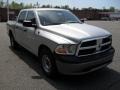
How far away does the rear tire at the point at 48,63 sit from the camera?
5424mm

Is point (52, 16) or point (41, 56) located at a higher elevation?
point (52, 16)

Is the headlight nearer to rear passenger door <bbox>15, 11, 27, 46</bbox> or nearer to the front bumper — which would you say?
the front bumper

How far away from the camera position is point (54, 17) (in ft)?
22.1

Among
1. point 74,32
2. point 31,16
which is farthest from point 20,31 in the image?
point 74,32

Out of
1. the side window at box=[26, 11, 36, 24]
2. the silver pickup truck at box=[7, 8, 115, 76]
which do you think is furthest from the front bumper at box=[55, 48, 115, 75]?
the side window at box=[26, 11, 36, 24]

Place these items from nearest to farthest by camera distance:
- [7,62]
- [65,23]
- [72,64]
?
[72,64] → [65,23] → [7,62]

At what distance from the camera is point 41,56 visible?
20.0ft

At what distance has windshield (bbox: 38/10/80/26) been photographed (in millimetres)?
6506

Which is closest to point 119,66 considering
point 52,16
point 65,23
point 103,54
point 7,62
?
point 103,54

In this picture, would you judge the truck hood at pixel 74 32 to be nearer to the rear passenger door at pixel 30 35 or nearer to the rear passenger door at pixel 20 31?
the rear passenger door at pixel 30 35

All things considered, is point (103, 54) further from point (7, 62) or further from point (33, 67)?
point (7, 62)

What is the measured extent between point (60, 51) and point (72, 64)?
435 mm

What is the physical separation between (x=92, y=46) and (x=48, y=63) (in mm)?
1302

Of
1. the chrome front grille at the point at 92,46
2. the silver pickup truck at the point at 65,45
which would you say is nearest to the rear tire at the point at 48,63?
the silver pickup truck at the point at 65,45
